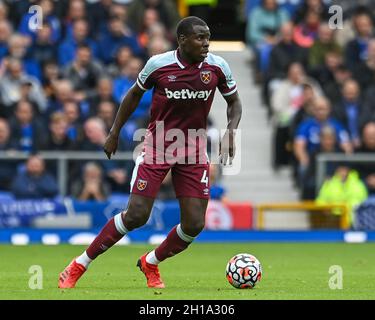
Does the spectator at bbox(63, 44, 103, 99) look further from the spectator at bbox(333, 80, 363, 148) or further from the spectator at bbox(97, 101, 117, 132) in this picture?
the spectator at bbox(333, 80, 363, 148)

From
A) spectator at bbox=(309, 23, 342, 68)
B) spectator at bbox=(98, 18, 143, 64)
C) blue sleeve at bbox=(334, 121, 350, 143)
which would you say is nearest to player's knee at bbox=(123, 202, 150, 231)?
blue sleeve at bbox=(334, 121, 350, 143)

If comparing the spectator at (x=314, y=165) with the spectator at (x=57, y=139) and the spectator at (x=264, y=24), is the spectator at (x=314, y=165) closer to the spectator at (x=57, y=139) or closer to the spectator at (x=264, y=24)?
the spectator at (x=264, y=24)

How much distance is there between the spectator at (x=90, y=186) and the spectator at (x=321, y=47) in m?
5.03

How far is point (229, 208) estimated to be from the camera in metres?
19.8

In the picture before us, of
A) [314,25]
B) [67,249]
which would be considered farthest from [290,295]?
[314,25]

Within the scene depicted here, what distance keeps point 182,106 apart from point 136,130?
8.39 metres

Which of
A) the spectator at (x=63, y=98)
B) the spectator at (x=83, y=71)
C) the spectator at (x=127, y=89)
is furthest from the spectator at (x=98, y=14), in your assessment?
the spectator at (x=63, y=98)

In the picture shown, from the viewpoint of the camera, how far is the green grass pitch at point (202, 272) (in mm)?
11367

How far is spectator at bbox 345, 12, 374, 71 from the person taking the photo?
2267cm

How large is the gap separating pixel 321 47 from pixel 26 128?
5.82 meters

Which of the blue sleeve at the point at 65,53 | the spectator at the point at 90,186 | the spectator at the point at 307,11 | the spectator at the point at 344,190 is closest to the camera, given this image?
the spectator at the point at 90,186

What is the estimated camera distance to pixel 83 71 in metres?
21.4

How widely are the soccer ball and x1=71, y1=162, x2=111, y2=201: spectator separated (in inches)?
304

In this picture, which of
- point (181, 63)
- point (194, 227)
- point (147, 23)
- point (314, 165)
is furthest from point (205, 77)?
point (147, 23)
